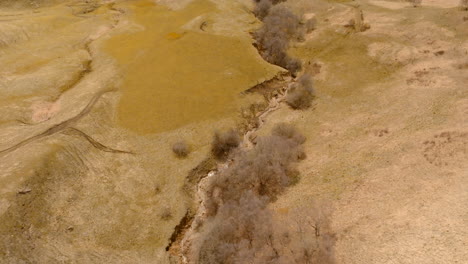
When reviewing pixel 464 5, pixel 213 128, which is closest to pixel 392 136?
pixel 213 128

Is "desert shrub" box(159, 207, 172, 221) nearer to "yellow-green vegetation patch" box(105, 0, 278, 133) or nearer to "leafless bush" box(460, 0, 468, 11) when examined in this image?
"yellow-green vegetation patch" box(105, 0, 278, 133)

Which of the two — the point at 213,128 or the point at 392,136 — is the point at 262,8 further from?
the point at 392,136

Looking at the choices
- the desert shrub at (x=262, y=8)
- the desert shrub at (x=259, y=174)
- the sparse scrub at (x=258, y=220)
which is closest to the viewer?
the sparse scrub at (x=258, y=220)

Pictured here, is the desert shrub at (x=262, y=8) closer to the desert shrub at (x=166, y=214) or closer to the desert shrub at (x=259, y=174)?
the desert shrub at (x=259, y=174)

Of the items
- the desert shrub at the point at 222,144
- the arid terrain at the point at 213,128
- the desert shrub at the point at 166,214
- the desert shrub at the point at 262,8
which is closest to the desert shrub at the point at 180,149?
the arid terrain at the point at 213,128

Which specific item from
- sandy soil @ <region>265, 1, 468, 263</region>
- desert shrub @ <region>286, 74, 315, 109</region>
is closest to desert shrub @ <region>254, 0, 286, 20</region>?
sandy soil @ <region>265, 1, 468, 263</region>
